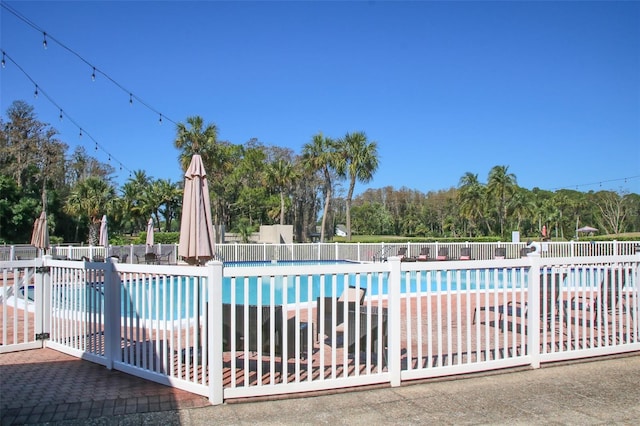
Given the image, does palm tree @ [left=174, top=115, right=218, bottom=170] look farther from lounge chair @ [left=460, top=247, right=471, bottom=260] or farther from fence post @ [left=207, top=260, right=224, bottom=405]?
fence post @ [left=207, top=260, right=224, bottom=405]

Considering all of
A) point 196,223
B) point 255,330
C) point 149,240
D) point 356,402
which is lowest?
point 356,402

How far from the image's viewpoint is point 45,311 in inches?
245

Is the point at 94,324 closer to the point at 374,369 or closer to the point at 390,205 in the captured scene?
the point at 374,369

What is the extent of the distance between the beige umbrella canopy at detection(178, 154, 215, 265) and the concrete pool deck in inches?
75.0

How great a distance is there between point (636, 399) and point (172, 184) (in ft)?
147

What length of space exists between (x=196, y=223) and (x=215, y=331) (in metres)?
2.70

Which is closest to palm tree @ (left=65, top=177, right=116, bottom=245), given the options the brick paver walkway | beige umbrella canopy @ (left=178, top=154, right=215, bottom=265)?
beige umbrella canopy @ (left=178, top=154, right=215, bottom=265)

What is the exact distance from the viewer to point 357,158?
3441cm

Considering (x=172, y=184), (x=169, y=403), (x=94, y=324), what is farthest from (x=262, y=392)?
(x=172, y=184)

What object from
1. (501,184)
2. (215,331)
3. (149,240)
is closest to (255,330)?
(215,331)

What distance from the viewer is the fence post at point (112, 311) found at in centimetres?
498

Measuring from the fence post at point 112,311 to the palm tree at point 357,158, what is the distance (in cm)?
3011

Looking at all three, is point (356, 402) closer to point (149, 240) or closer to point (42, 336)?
point (42, 336)

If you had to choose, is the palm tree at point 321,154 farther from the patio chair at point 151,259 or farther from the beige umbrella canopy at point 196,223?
the beige umbrella canopy at point 196,223
